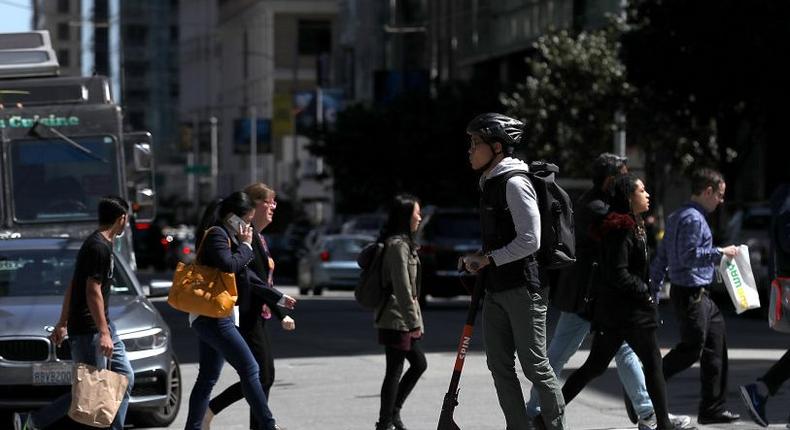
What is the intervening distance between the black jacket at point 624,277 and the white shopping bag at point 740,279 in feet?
3.94

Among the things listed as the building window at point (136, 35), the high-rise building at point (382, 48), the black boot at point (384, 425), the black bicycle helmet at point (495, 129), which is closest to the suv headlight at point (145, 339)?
the black boot at point (384, 425)

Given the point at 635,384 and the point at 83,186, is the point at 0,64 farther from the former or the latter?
the point at 635,384

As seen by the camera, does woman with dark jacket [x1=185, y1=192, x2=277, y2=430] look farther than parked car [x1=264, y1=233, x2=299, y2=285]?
No

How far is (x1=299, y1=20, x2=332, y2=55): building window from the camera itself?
3903 inches

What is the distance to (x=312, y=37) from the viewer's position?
99.5 metres

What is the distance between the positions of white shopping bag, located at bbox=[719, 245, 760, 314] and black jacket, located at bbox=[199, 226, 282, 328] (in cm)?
304

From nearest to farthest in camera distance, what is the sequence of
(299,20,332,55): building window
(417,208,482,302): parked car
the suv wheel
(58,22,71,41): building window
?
the suv wheel, (417,208,482,302): parked car, (299,20,332,55): building window, (58,22,71,41): building window

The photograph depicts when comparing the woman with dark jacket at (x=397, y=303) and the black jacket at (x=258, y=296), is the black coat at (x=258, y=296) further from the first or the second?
the woman with dark jacket at (x=397, y=303)

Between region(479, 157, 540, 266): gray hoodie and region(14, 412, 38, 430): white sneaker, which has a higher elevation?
region(479, 157, 540, 266): gray hoodie

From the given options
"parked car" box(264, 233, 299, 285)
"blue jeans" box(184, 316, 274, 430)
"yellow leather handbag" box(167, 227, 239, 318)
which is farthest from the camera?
"parked car" box(264, 233, 299, 285)

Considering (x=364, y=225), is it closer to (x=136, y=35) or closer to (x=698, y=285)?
(x=698, y=285)

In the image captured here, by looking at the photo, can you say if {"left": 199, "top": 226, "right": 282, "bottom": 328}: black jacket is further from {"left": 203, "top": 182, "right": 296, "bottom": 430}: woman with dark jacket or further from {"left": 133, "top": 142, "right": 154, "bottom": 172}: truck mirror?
{"left": 133, "top": 142, "right": 154, "bottom": 172}: truck mirror

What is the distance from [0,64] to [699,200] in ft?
38.2

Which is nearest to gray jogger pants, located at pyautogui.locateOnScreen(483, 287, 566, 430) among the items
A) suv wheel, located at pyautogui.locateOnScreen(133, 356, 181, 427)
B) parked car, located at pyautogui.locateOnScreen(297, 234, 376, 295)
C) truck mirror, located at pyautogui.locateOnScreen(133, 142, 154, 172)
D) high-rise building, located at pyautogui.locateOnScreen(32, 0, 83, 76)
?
suv wheel, located at pyautogui.locateOnScreen(133, 356, 181, 427)
